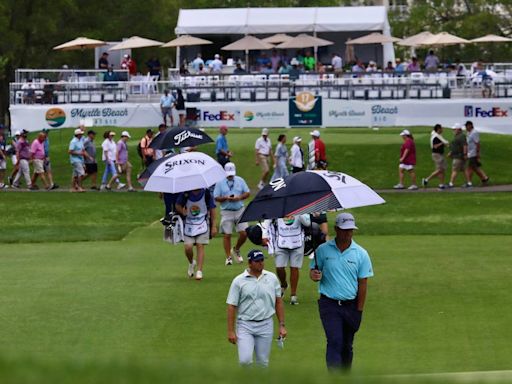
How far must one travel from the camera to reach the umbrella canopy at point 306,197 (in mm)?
12609

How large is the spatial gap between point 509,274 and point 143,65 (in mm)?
52697

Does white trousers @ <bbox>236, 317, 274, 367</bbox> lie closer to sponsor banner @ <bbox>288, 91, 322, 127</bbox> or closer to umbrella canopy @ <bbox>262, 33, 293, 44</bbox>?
sponsor banner @ <bbox>288, 91, 322, 127</bbox>

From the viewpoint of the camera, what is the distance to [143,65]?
2766 inches

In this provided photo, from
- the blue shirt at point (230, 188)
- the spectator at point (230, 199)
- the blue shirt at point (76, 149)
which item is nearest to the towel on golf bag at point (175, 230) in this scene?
the spectator at point (230, 199)

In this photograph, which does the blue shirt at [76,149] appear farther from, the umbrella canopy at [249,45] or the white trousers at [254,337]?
the white trousers at [254,337]

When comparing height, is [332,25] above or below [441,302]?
above

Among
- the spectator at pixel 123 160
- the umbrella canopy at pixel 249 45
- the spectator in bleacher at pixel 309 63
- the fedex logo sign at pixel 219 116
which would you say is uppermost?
the umbrella canopy at pixel 249 45

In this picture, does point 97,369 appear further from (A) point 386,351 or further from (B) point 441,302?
(B) point 441,302

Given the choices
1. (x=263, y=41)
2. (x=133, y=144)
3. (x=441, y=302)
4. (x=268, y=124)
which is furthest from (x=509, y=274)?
(x=263, y=41)

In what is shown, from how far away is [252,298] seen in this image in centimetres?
1166

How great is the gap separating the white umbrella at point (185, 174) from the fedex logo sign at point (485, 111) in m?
29.5

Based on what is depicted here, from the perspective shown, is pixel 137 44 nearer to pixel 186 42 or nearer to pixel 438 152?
pixel 186 42

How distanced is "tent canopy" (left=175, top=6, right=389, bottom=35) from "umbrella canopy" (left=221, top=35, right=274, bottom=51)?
2.92 m

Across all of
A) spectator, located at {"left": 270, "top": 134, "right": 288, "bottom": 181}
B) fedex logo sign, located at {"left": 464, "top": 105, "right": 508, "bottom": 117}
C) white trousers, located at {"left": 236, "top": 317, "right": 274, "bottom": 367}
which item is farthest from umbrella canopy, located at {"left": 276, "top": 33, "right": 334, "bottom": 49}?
white trousers, located at {"left": 236, "top": 317, "right": 274, "bottom": 367}
